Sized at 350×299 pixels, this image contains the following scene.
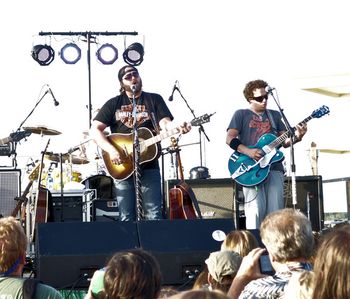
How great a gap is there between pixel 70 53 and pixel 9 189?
163 inches

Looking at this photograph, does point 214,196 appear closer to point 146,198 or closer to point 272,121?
point 272,121

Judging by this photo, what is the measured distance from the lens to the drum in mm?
10344

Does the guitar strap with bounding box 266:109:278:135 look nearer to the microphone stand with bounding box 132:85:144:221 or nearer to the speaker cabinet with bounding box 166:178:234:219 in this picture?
the speaker cabinet with bounding box 166:178:234:219

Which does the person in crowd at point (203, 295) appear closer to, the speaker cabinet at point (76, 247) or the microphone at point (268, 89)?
the speaker cabinet at point (76, 247)

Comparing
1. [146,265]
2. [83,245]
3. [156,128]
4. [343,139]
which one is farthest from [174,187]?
[343,139]

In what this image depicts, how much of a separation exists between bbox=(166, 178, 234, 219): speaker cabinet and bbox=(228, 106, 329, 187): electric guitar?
1034mm

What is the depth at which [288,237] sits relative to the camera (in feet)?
12.4

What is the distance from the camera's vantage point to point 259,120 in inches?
322

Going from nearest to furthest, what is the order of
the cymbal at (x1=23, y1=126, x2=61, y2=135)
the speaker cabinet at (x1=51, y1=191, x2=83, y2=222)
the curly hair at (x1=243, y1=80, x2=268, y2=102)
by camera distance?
the curly hair at (x1=243, y1=80, x2=268, y2=102) → the speaker cabinet at (x1=51, y1=191, x2=83, y2=222) → the cymbal at (x1=23, y1=126, x2=61, y2=135)

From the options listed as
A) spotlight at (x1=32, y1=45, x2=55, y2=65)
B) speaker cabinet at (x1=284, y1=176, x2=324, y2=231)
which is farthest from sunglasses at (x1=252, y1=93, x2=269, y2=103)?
spotlight at (x1=32, y1=45, x2=55, y2=65)

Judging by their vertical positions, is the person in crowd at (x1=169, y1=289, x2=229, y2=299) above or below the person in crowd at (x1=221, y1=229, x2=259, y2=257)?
above

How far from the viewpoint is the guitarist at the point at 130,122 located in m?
7.34

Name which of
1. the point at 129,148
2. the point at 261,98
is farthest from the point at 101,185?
the point at 261,98

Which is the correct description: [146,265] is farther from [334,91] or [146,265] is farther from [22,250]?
[334,91]
